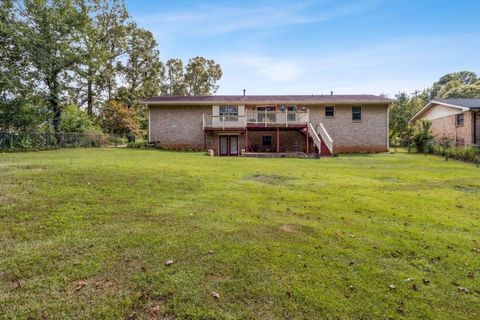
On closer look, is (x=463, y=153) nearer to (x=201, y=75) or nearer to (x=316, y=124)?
(x=316, y=124)

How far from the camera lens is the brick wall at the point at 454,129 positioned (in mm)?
21312

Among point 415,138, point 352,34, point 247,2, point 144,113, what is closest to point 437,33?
point 352,34

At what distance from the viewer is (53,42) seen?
23531mm

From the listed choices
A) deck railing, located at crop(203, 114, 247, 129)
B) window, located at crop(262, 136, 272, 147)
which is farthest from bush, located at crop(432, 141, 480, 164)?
deck railing, located at crop(203, 114, 247, 129)

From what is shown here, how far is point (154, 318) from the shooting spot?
2.85m

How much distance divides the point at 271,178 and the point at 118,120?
1006 inches

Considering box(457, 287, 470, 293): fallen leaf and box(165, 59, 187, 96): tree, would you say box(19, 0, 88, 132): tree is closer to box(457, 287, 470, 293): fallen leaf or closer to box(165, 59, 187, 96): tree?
box(165, 59, 187, 96): tree

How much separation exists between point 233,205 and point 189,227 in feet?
5.30

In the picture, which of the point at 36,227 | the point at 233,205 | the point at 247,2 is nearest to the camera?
the point at 36,227

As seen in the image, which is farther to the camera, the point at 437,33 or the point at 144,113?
the point at 144,113

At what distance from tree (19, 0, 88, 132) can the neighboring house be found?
3124 centimetres

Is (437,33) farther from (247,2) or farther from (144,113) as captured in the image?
(144,113)

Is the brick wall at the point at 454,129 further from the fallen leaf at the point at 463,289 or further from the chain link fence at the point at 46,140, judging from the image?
the chain link fence at the point at 46,140

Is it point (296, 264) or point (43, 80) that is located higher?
point (43, 80)
